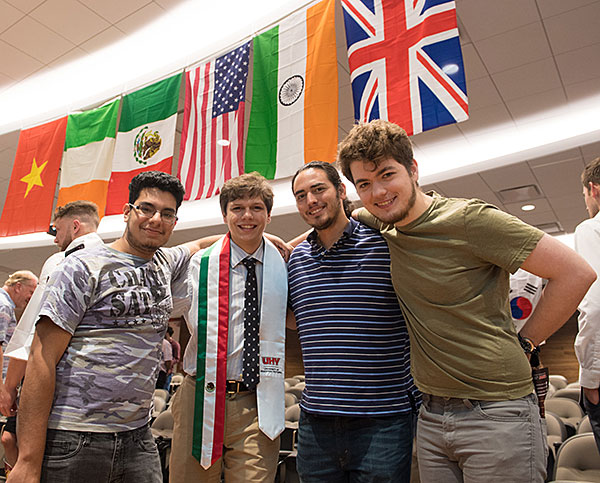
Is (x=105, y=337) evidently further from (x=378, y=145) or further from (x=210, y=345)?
(x=378, y=145)

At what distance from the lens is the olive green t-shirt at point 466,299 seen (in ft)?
4.46

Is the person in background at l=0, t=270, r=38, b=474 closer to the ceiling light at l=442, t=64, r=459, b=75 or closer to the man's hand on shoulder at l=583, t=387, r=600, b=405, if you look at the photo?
the man's hand on shoulder at l=583, t=387, r=600, b=405

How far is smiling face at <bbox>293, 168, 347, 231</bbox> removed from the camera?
190cm

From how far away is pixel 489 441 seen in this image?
1.32 m

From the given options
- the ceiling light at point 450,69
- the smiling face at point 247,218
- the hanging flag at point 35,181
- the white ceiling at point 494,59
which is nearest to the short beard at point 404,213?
the smiling face at point 247,218

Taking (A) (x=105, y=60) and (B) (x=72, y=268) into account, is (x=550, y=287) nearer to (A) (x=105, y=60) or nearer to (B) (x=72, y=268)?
(B) (x=72, y=268)

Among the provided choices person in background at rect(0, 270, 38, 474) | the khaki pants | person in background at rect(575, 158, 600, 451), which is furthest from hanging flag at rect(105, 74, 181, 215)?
person in background at rect(575, 158, 600, 451)

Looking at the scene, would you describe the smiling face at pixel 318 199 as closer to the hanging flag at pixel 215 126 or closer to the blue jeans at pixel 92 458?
the blue jeans at pixel 92 458

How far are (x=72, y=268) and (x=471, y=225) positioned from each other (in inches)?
53.5

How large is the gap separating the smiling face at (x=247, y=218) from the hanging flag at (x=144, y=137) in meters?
3.00

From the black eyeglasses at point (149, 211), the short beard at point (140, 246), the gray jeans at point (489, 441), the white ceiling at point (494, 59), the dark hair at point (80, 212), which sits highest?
the white ceiling at point (494, 59)

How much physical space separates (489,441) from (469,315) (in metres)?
0.36

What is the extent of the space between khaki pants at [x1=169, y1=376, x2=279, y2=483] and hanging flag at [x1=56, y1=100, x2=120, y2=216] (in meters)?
4.01

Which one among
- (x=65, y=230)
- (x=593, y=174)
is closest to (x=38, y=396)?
(x=65, y=230)
